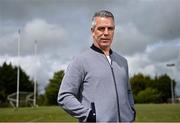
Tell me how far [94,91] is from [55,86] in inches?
3853

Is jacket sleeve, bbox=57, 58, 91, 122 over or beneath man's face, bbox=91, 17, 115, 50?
beneath

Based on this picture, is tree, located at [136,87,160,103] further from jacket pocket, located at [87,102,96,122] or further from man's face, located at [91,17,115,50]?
jacket pocket, located at [87,102,96,122]

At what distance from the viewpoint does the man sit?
302cm

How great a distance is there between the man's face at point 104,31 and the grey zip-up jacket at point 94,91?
0.09 metres

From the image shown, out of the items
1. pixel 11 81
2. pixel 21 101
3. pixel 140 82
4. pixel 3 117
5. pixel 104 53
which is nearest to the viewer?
pixel 104 53

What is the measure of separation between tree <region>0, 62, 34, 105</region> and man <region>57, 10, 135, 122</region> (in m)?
87.5

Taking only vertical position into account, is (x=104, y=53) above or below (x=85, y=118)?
above

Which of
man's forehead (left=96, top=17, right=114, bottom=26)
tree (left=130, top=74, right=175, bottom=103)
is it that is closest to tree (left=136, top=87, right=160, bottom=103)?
tree (left=130, top=74, right=175, bottom=103)

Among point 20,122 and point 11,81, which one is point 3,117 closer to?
point 20,122

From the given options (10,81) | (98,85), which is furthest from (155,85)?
(98,85)

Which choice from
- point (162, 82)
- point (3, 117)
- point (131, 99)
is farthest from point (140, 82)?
point (131, 99)

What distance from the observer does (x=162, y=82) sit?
121 m

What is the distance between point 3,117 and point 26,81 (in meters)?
63.3

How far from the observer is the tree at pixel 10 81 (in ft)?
302
